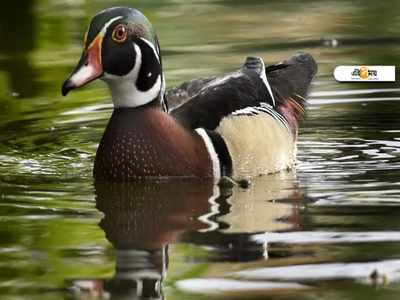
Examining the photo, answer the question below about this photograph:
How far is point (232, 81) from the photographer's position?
338 inches

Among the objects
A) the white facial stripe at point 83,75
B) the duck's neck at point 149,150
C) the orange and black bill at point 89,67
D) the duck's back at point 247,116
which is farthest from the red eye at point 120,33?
the duck's back at point 247,116

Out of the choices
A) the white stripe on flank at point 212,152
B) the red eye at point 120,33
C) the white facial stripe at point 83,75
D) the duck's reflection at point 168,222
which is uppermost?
the red eye at point 120,33

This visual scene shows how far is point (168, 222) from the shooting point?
279 inches

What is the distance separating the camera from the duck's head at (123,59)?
25.8ft

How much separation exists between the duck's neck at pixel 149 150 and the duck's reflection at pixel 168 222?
0.07m

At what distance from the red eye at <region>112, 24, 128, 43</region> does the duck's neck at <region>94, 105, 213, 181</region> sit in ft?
1.27

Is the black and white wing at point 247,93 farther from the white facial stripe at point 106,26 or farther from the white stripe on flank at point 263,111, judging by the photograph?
the white facial stripe at point 106,26

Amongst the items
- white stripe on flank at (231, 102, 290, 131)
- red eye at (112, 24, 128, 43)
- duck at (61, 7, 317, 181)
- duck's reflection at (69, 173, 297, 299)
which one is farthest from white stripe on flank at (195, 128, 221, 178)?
red eye at (112, 24, 128, 43)

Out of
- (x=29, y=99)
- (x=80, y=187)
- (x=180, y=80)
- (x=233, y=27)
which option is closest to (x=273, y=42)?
(x=233, y=27)

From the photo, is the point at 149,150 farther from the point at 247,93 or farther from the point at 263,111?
the point at 263,111

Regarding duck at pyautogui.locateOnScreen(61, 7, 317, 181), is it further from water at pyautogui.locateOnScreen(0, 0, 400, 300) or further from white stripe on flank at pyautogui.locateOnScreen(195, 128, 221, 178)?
water at pyautogui.locateOnScreen(0, 0, 400, 300)

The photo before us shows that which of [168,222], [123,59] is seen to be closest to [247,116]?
[123,59]

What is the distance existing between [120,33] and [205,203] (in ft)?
3.53

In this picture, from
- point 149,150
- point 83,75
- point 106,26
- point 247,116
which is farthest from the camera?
point 247,116
